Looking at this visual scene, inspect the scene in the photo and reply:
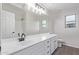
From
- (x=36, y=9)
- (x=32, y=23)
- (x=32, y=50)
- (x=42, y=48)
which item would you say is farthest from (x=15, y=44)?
(x=36, y=9)

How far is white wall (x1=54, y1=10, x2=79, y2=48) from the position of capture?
1727 millimetres

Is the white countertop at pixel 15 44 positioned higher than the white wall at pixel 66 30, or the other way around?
the white wall at pixel 66 30

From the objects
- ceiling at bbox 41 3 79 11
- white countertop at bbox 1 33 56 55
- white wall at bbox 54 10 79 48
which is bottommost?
white countertop at bbox 1 33 56 55

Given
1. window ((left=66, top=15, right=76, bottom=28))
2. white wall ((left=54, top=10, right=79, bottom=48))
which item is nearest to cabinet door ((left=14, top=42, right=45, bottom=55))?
white wall ((left=54, top=10, right=79, bottom=48))

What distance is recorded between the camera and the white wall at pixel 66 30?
1.73 m

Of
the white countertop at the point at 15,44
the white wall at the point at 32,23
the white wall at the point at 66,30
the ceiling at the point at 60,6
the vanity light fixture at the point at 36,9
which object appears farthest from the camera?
the white wall at the point at 32,23

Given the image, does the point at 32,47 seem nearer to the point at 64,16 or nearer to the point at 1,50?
the point at 1,50

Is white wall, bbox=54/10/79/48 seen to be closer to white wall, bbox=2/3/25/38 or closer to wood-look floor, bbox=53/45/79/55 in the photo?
wood-look floor, bbox=53/45/79/55

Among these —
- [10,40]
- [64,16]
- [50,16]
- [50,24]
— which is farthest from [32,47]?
[64,16]

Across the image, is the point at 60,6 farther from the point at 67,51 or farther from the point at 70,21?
the point at 67,51

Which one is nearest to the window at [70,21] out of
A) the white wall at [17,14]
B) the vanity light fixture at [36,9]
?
the vanity light fixture at [36,9]

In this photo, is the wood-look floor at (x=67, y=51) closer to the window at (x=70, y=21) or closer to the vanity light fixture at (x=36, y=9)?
the window at (x=70, y=21)

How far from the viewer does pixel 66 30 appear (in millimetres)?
1796
